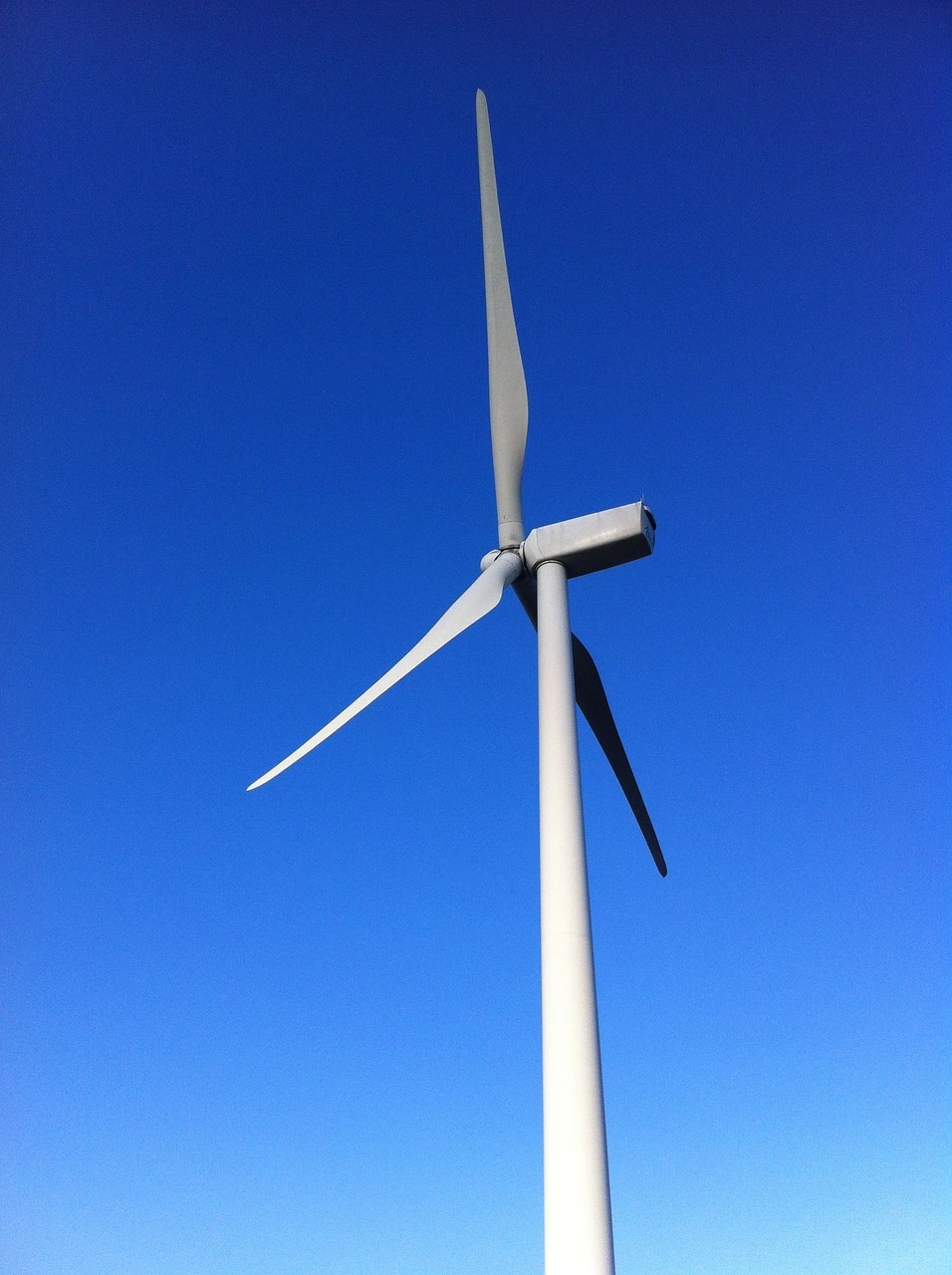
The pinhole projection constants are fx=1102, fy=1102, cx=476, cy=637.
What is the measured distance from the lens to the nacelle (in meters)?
14.9

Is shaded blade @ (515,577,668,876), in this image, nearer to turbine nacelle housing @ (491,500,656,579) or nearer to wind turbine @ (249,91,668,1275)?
wind turbine @ (249,91,668,1275)

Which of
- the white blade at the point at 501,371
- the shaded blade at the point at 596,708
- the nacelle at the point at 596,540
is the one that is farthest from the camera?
the white blade at the point at 501,371

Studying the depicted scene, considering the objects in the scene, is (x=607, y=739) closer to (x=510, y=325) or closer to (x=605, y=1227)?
(x=510, y=325)

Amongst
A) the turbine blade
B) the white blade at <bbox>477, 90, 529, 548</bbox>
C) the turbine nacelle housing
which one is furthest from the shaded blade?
Answer: the white blade at <bbox>477, 90, 529, 548</bbox>

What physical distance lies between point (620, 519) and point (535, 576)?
5.06 ft

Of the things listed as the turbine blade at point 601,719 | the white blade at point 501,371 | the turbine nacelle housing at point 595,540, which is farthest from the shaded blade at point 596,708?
the white blade at point 501,371

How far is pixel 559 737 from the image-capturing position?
12648 millimetres

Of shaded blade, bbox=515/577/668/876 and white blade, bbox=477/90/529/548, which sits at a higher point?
white blade, bbox=477/90/529/548

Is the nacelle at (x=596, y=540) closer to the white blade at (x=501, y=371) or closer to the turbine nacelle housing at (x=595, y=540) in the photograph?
the turbine nacelle housing at (x=595, y=540)

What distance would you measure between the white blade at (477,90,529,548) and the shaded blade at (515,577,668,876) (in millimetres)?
1342

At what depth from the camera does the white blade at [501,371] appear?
56.6 feet

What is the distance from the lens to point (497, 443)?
1755 cm

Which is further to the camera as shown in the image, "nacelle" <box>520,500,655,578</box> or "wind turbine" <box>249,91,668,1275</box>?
"nacelle" <box>520,500,655,578</box>

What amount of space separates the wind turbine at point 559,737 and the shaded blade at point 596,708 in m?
0.02
